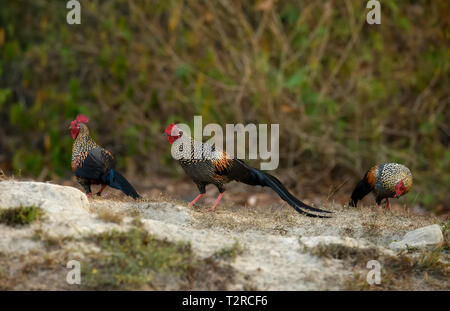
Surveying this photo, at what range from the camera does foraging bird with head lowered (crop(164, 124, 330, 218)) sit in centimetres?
555

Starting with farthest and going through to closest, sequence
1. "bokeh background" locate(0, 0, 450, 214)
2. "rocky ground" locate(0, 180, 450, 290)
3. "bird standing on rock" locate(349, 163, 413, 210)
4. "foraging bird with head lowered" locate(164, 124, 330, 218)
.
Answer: "bokeh background" locate(0, 0, 450, 214)
"bird standing on rock" locate(349, 163, 413, 210)
"foraging bird with head lowered" locate(164, 124, 330, 218)
"rocky ground" locate(0, 180, 450, 290)

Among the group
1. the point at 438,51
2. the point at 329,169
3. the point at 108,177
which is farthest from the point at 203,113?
the point at 108,177

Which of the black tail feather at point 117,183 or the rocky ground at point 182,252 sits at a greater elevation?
the black tail feather at point 117,183

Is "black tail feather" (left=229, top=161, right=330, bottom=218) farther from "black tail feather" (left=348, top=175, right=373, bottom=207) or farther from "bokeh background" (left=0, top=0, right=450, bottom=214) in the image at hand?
"bokeh background" (left=0, top=0, right=450, bottom=214)

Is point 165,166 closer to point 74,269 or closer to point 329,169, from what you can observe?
point 329,169

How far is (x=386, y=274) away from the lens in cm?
414

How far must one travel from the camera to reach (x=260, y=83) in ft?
30.6

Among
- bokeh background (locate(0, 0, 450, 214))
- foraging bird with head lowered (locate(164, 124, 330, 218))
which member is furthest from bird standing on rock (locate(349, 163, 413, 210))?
bokeh background (locate(0, 0, 450, 214))

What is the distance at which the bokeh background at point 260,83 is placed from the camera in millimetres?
9750

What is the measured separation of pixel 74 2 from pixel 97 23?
21.7 inches

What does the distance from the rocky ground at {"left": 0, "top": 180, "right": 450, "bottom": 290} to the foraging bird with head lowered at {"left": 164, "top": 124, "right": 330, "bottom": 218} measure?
493 mm

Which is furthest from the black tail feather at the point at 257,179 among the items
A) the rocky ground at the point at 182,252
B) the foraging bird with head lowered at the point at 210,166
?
the rocky ground at the point at 182,252

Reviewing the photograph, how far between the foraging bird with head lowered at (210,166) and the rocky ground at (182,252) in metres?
0.49

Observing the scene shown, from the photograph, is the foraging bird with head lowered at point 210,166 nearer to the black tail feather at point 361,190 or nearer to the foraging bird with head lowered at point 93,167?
the foraging bird with head lowered at point 93,167
